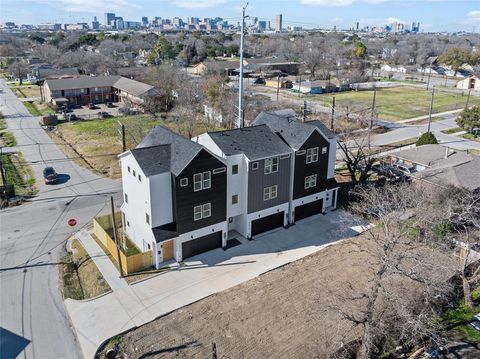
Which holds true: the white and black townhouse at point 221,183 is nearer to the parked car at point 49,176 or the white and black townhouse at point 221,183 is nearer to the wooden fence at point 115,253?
the wooden fence at point 115,253

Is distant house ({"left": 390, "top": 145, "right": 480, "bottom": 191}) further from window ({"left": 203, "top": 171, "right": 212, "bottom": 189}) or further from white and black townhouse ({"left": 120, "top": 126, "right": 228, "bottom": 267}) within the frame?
window ({"left": 203, "top": 171, "right": 212, "bottom": 189})

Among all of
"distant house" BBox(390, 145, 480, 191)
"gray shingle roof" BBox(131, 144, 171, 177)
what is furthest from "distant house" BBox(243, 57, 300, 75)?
"gray shingle roof" BBox(131, 144, 171, 177)

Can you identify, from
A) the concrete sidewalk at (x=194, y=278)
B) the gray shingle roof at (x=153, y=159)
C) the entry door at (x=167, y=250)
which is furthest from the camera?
the entry door at (x=167, y=250)

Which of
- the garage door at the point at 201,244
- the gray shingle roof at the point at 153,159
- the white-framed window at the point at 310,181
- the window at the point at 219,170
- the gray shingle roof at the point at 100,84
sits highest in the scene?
the gray shingle roof at the point at 100,84

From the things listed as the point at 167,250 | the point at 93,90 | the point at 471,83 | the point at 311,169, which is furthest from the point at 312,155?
the point at 471,83

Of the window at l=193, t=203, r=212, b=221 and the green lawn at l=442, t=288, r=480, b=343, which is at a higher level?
the window at l=193, t=203, r=212, b=221

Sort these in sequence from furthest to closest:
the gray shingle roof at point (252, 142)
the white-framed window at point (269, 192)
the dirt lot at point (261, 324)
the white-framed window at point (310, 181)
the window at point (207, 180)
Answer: the white-framed window at point (310, 181)
the white-framed window at point (269, 192)
the gray shingle roof at point (252, 142)
the window at point (207, 180)
the dirt lot at point (261, 324)

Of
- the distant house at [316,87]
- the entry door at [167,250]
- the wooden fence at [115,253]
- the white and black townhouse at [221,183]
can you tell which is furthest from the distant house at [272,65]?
the entry door at [167,250]
